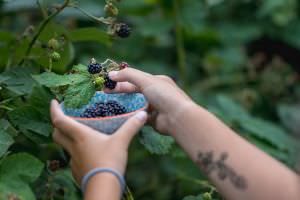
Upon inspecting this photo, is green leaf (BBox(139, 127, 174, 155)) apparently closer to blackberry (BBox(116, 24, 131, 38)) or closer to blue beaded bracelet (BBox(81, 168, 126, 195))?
blackberry (BBox(116, 24, 131, 38))

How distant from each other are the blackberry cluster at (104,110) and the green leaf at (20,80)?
8.7 inches

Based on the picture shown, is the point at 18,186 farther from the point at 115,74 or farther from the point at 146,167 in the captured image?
the point at 146,167

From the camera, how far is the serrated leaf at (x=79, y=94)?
127cm

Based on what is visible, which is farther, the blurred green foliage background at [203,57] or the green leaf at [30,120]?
the blurred green foliage background at [203,57]

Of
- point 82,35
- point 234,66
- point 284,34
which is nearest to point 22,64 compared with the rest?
point 82,35

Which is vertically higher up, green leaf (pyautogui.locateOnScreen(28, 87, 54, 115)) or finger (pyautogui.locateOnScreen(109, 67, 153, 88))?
finger (pyautogui.locateOnScreen(109, 67, 153, 88))

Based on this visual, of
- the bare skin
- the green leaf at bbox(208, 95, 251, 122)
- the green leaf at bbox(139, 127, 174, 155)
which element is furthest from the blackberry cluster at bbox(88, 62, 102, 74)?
the green leaf at bbox(208, 95, 251, 122)

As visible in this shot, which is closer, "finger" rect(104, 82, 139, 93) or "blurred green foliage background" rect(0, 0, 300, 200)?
"finger" rect(104, 82, 139, 93)

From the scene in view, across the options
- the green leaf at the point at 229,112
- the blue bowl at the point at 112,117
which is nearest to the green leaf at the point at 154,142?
the blue bowl at the point at 112,117

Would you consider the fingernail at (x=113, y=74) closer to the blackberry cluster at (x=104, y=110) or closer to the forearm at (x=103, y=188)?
the blackberry cluster at (x=104, y=110)

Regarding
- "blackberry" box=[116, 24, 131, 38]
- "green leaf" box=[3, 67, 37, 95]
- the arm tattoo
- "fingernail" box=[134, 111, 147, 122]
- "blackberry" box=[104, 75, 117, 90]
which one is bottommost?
"green leaf" box=[3, 67, 37, 95]

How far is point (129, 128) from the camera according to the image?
1168 mm

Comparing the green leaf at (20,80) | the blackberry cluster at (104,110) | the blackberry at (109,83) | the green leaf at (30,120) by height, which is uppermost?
the blackberry at (109,83)

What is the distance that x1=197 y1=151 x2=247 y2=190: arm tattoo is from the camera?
114 centimetres
